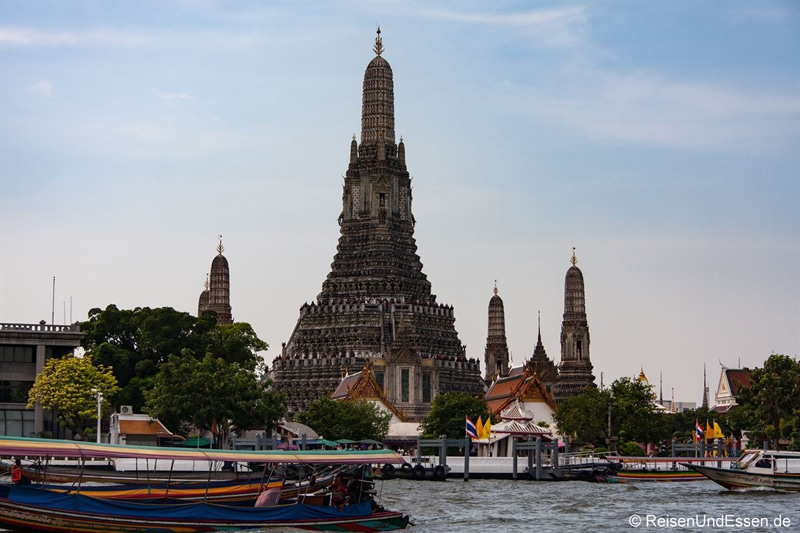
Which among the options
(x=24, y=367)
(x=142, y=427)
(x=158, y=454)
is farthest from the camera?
(x=24, y=367)

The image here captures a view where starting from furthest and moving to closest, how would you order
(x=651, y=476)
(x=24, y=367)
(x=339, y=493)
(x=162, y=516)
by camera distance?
1. (x=24, y=367)
2. (x=651, y=476)
3. (x=339, y=493)
4. (x=162, y=516)

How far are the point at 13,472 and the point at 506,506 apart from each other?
2328cm

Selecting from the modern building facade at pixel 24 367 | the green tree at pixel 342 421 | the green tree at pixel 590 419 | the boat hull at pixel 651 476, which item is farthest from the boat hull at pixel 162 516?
the green tree at pixel 590 419

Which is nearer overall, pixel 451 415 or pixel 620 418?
pixel 620 418

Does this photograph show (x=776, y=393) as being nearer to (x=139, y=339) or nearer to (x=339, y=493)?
(x=139, y=339)

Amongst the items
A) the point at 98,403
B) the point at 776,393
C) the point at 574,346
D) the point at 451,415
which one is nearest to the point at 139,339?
the point at 451,415

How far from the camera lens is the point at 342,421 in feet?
375

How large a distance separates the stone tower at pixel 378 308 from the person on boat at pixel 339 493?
8198 centimetres

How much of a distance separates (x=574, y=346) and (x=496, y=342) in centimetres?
1105

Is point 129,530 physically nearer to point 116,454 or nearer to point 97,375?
point 116,454

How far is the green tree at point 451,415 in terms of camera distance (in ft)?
377

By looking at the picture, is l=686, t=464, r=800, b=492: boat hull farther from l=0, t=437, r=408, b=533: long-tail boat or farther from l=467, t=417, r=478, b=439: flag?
l=0, t=437, r=408, b=533: long-tail boat

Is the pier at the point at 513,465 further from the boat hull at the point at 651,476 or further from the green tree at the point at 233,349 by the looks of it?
the green tree at the point at 233,349

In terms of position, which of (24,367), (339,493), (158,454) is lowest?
(339,493)
